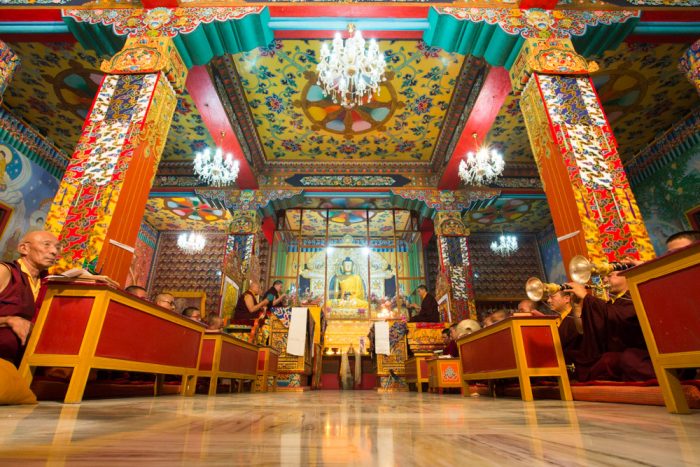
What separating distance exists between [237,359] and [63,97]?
267 inches

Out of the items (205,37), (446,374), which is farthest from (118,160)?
(446,374)

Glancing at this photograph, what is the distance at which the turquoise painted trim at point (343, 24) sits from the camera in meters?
4.96

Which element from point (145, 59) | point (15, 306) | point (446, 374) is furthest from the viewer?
point (446, 374)

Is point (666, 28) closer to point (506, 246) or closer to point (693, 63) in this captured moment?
point (693, 63)

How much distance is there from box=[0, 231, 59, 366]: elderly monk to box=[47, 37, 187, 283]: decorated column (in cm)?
71

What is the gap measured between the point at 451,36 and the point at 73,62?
6389 mm

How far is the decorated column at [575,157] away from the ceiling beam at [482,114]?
95cm

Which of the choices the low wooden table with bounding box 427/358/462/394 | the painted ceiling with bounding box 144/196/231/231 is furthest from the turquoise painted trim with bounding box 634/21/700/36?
the painted ceiling with bounding box 144/196/231/231

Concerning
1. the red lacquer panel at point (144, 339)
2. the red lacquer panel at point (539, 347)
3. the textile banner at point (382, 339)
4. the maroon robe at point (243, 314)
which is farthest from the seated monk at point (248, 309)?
the red lacquer panel at point (539, 347)

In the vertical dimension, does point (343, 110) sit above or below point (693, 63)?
above

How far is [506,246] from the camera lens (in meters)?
A: 12.0

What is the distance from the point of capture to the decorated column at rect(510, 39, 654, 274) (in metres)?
3.63

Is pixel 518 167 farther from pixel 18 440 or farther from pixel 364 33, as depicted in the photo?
pixel 18 440

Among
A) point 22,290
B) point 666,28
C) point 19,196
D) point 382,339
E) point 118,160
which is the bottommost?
point 22,290
